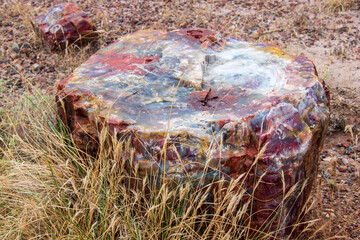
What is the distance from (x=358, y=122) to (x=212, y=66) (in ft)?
5.56

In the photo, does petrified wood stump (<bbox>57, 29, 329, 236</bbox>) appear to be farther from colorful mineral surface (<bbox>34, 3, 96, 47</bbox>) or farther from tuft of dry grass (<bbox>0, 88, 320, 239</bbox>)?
colorful mineral surface (<bbox>34, 3, 96, 47</bbox>)

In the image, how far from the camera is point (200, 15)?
5.04m

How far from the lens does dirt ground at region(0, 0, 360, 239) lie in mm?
3760

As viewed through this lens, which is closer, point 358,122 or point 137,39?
point 137,39

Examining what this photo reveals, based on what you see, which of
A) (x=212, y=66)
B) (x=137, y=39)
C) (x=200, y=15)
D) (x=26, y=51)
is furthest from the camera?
(x=200, y=15)

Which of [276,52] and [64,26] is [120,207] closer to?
[276,52]

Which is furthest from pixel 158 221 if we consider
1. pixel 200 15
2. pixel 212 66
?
pixel 200 15

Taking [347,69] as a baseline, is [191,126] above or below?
above

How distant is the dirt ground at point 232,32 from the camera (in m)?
3.76

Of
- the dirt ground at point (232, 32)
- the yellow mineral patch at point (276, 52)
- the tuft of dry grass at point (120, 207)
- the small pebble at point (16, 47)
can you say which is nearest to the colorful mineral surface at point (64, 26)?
the dirt ground at point (232, 32)

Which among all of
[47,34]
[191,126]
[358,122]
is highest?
[191,126]

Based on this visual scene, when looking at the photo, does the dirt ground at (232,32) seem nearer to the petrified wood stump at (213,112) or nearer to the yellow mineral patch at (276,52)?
the yellow mineral patch at (276,52)

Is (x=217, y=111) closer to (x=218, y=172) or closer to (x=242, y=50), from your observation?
(x=218, y=172)

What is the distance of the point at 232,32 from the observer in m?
4.71
